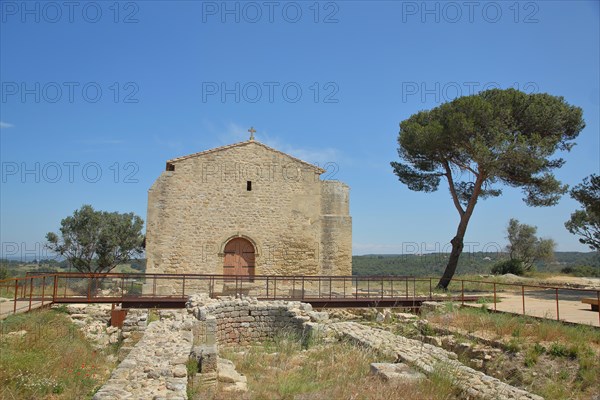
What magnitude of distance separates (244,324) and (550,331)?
24.9ft

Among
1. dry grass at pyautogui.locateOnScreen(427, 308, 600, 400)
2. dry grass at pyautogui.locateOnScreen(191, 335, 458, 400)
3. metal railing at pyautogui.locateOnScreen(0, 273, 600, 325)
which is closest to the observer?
dry grass at pyautogui.locateOnScreen(191, 335, 458, 400)

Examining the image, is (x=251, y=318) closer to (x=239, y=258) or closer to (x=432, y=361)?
(x=432, y=361)

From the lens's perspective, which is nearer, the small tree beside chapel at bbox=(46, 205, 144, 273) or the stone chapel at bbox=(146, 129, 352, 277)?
the stone chapel at bbox=(146, 129, 352, 277)

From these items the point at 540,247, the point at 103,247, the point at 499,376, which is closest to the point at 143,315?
the point at 499,376

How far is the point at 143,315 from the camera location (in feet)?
42.1

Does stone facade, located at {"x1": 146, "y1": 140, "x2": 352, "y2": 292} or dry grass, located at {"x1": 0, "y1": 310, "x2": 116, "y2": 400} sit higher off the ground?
stone facade, located at {"x1": 146, "y1": 140, "x2": 352, "y2": 292}

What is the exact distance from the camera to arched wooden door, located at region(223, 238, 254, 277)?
20.3 metres

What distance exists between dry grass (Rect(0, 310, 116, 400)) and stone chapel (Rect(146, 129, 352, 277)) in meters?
9.36

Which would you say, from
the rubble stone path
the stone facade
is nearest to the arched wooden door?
the stone facade

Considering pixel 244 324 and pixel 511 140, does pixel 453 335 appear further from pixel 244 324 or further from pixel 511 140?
pixel 511 140

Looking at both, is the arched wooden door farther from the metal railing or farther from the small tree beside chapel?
the small tree beside chapel

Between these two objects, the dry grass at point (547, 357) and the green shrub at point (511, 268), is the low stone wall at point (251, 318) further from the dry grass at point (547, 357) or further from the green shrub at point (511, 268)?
the green shrub at point (511, 268)

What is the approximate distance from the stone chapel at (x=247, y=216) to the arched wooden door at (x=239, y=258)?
0.04m

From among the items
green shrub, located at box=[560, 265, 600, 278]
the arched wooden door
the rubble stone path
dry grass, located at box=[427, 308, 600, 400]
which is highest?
the arched wooden door
